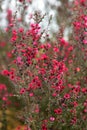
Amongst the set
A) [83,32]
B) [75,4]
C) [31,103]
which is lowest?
[31,103]

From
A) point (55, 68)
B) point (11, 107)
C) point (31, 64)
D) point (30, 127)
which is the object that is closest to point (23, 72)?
point (31, 64)

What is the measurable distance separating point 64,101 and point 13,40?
4.28 feet

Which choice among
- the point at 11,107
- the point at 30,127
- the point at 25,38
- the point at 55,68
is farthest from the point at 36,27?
the point at 11,107

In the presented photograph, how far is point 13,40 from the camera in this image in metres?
5.86

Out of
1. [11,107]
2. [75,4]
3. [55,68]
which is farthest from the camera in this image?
[11,107]

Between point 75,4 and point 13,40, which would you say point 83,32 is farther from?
point 13,40

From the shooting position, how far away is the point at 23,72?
5.95 metres

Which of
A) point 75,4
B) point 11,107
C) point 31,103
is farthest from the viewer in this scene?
point 11,107

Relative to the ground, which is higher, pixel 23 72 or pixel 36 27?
pixel 36 27

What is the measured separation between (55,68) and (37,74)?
0.41 metres

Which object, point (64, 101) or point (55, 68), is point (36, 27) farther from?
point (64, 101)

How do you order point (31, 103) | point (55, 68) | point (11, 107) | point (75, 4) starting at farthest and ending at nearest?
point (11, 107), point (75, 4), point (31, 103), point (55, 68)

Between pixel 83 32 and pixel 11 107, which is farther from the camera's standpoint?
pixel 11 107

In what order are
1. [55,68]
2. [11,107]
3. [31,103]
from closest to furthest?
[55,68], [31,103], [11,107]
